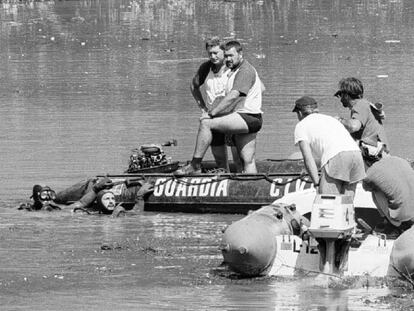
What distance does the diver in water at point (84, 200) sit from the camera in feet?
54.0

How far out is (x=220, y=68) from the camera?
54.7 ft

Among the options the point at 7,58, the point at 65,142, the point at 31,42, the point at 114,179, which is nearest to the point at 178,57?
the point at 7,58

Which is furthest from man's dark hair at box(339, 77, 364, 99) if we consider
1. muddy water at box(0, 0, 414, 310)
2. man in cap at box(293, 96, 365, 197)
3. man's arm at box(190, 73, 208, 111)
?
man's arm at box(190, 73, 208, 111)

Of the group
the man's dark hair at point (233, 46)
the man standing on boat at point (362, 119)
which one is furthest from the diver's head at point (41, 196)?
the man standing on boat at point (362, 119)

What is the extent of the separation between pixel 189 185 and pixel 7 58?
69.7ft

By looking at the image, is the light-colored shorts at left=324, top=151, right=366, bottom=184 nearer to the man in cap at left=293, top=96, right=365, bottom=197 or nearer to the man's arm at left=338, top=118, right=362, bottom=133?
the man in cap at left=293, top=96, right=365, bottom=197

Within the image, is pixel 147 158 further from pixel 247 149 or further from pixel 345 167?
pixel 345 167

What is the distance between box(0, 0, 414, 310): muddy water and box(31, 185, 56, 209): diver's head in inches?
9.3

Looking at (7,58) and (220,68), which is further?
(7,58)

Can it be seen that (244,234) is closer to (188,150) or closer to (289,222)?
(289,222)

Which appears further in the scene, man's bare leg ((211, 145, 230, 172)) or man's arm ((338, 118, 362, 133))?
man's bare leg ((211, 145, 230, 172))

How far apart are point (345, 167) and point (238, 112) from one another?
3.68 metres

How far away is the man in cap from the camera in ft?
42.3

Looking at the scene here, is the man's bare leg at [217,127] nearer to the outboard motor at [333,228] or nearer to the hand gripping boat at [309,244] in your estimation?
the hand gripping boat at [309,244]
